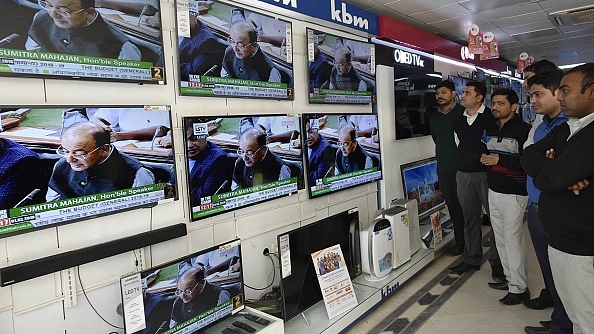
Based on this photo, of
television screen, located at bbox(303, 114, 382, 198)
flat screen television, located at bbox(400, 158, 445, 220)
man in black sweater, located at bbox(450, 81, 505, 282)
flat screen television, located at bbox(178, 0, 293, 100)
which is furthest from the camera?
flat screen television, located at bbox(400, 158, 445, 220)

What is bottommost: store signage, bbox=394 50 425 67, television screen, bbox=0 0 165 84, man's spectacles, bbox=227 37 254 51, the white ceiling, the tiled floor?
the tiled floor

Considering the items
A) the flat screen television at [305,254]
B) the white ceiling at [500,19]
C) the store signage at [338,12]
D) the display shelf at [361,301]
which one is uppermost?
the white ceiling at [500,19]

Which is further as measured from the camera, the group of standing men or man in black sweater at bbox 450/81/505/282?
man in black sweater at bbox 450/81/505/282

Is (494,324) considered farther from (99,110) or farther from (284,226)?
(99,110)

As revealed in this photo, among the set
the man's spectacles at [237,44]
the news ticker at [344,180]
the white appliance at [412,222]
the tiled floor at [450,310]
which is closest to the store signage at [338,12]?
the man's spectacles at [237,44]

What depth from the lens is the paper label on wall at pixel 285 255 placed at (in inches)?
94.9

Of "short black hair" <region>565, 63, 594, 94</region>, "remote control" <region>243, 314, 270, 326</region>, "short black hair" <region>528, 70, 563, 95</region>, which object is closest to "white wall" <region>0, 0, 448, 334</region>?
"remote control" <region>243, 314, 270, 326</region>

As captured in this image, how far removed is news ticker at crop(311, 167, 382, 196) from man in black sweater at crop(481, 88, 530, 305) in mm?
999

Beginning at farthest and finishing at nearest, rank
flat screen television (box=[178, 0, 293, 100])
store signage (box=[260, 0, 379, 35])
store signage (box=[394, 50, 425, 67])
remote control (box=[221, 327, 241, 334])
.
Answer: store signage (box=[394, 50, 425, 67]), store signage (box=[260, 0, 379, 35]), flat screen television (box=[178, 0, 293, 100]), remote control (box=[221, 327, 241, 334])

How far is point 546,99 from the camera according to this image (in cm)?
233

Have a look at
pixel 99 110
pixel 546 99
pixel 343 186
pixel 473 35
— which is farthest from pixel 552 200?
pixel 473 35

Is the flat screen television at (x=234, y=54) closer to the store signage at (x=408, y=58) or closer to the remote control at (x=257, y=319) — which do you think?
the remote control at (x=257, y=319)

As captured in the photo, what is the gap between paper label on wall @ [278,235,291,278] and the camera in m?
2.41

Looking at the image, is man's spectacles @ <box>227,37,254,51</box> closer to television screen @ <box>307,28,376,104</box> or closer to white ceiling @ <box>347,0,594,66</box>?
television screen @ <box>307,28,376,104</box>
